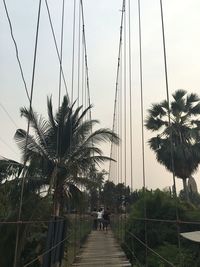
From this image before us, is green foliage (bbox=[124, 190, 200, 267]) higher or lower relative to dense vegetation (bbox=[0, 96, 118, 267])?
lower

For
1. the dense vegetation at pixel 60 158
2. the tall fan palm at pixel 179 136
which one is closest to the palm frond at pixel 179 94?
the tall fan palm at pixel 179 136

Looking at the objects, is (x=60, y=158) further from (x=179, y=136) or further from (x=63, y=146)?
(x=179, y=136)

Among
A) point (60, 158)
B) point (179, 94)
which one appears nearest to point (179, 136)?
point (179, 94)

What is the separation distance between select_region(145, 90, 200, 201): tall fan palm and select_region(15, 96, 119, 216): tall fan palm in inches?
143

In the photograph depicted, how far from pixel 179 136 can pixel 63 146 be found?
17.3 ft

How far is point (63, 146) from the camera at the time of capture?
858 cm

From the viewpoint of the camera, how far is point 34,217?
475 cm

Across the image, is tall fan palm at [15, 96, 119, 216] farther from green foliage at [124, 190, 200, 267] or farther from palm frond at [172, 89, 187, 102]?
palm frond at [172, 89, 187, 102]

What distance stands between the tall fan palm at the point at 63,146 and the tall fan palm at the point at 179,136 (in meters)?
3.62

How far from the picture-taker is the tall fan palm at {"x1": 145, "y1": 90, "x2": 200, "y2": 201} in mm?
12352

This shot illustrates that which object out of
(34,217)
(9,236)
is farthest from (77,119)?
(9,236)

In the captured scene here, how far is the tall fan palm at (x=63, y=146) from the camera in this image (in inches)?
315

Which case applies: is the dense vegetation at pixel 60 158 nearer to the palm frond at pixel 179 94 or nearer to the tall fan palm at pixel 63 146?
the tall fan palm at pixel 63 146

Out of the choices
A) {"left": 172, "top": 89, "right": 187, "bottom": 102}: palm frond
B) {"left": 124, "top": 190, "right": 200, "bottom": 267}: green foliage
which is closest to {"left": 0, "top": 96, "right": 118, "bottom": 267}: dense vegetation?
{"left": 124, "top": 190, "right": 200, "bottom": 267}: green foliage
